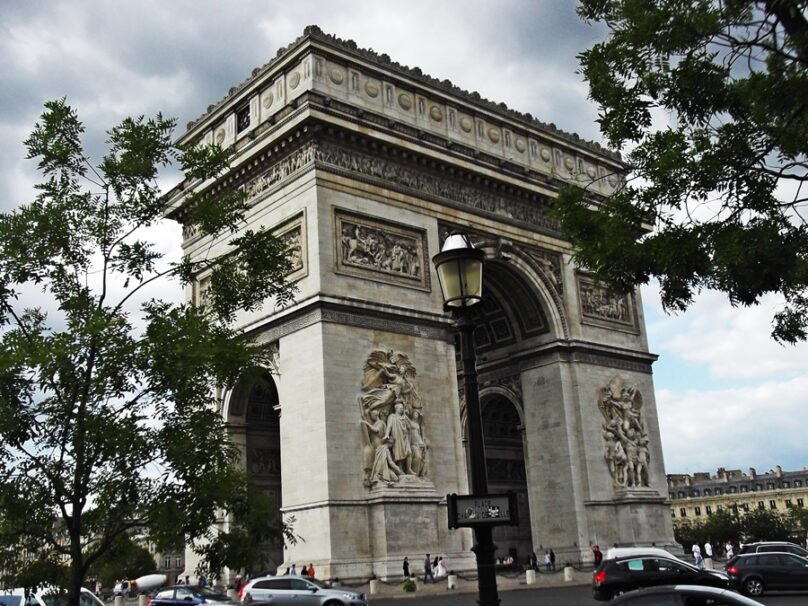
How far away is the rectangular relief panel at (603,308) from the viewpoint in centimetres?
3751

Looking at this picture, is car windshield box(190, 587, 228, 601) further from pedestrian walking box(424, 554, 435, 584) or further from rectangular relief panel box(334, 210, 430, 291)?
rectangular relief panel box(334, 210, 430, 291)

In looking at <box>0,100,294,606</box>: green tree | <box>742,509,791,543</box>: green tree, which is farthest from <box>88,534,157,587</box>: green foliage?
<box>742,509,791,543</box>: green tree

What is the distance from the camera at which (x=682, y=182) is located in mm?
12859

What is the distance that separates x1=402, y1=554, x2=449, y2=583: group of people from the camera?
86.0 feet

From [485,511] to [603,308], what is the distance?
30713 mm

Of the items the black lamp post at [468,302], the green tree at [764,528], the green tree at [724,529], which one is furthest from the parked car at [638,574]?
the green tree at [724,529]

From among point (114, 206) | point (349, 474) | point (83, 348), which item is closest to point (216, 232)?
point (114, 206)

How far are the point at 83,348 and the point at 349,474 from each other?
53.5ft

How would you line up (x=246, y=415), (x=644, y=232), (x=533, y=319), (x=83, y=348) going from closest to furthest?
(x=83, y=348)
(x=644, y=232)
(x=246, y=415)
(x=533, y=319)

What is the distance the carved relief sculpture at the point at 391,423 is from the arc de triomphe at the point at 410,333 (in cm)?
7

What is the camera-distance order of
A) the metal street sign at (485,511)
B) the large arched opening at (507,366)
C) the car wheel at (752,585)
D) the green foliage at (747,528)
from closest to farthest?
the metal street sign at (485,511), the car wheel at (752,585), the large arched opening at (507,366), the green foliage at (747,528)

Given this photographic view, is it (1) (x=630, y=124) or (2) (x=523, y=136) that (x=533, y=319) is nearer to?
(2) (x=523, y=136)

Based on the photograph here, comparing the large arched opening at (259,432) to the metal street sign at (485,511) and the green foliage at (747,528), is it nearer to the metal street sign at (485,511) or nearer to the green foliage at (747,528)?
the metal street sign at (485,511)

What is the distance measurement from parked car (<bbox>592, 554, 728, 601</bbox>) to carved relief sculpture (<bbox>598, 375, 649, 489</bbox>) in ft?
44.6
